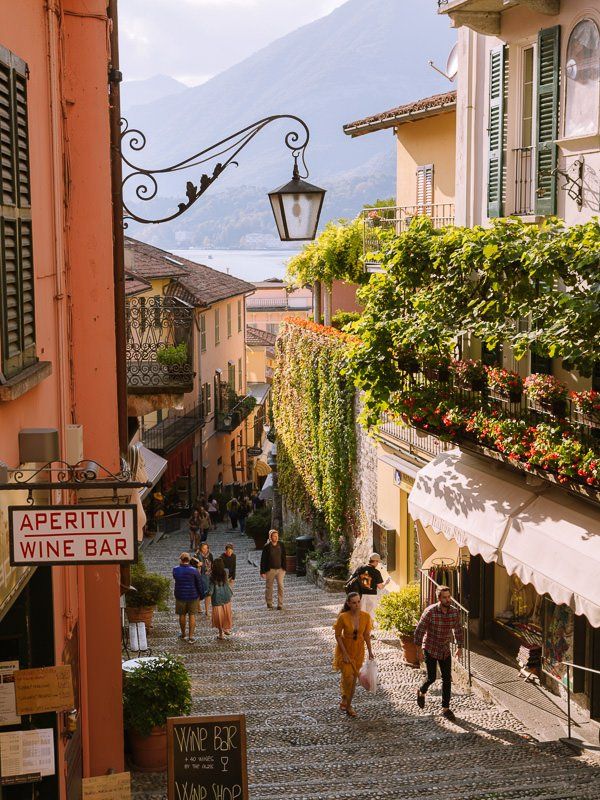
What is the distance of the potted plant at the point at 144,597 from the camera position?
55.0 feet

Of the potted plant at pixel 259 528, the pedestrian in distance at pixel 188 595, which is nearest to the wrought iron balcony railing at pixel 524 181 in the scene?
the pedestrian in distance at pixel 188 595

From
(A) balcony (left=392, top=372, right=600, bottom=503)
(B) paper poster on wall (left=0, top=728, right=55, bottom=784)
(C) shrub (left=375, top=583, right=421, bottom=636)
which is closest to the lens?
(B) paper poster on wall (left=0, top=728, right=55, bottom=784)

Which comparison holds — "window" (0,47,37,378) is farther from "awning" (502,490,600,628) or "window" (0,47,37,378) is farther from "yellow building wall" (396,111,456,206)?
"yellow building wall" (396,111,456,206)

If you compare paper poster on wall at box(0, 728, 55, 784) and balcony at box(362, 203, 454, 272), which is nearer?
paper poster on wall at box(0, 728, 55, 784)

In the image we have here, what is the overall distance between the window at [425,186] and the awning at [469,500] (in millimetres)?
11312

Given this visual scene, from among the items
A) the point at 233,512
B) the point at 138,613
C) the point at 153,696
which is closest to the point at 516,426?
the point at 153,696

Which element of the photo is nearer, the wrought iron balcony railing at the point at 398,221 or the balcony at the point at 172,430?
the wrought iron balcony railing at the point at 398,221

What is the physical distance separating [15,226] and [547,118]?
25.8 ft

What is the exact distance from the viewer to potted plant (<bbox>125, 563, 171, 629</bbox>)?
16766 mm

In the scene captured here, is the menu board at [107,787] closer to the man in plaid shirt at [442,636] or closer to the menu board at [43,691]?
the menu board at [43,691]

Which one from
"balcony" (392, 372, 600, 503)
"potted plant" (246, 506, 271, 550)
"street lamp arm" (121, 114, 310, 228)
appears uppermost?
"street lamp arm" (121, 114, 310, 228)

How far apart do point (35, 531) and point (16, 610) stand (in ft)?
6.59

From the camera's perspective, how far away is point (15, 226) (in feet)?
20.7

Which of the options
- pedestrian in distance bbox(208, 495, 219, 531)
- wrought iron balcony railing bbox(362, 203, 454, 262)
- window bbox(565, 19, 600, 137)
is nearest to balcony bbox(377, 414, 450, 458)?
window bbox(565, 19, 600, 137)
